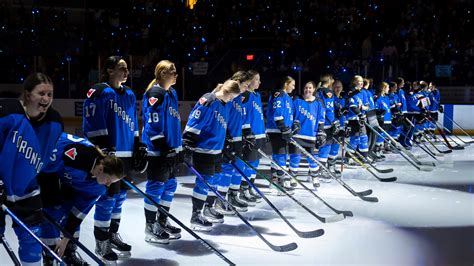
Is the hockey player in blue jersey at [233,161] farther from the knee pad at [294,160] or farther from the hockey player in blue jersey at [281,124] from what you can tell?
the knee pad at [294,160]

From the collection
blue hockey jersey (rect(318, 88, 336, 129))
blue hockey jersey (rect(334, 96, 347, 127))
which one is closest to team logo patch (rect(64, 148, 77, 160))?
blue hockey jersey (rect(318, 88, 336, 129))

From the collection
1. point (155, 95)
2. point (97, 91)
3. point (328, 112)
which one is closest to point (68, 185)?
point (97, 91)

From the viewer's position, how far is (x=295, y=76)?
1263cm

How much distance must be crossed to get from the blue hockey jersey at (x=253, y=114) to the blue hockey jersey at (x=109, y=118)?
1.92m

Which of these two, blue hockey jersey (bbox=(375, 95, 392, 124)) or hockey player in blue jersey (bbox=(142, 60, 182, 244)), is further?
blue hockey jersey (bbox=(375, 95, 392, 124))

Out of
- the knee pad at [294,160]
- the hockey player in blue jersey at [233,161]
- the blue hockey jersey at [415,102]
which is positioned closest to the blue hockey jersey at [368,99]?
the knee pad at [294,160]

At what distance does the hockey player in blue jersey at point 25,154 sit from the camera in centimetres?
284

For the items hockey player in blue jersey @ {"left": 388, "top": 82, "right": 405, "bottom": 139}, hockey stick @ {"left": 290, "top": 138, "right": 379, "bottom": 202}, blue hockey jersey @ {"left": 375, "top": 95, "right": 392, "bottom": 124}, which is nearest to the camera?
hockey stick @ {"left": 290, "top": 138, "right": 379, "bottom": 202}

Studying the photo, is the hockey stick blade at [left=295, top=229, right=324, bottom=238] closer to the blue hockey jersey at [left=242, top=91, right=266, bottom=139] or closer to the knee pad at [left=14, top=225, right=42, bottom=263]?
the blue hockey jersey at [left=242, top=91, right=266, bottom=139]

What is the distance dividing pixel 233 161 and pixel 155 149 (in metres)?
1.06

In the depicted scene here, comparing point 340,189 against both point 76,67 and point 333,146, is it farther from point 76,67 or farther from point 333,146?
point 76,67

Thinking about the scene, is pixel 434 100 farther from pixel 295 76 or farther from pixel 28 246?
pixel 28 246

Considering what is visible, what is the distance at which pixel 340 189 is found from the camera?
282 inches

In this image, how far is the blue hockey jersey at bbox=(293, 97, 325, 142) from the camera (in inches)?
272
